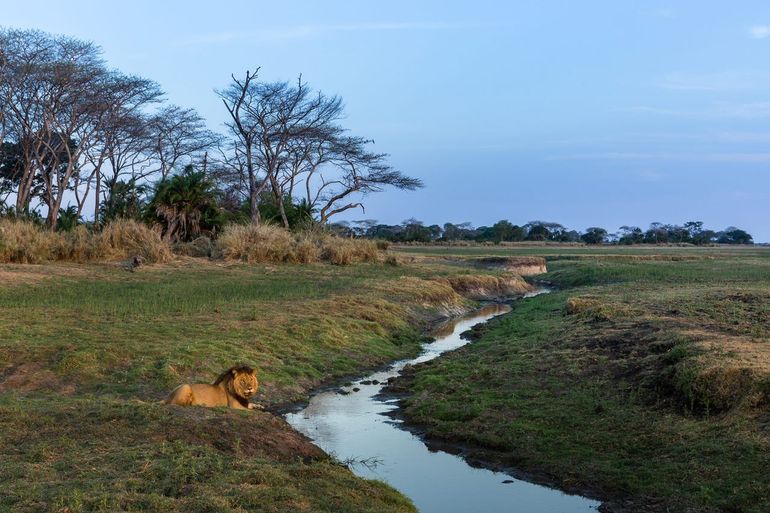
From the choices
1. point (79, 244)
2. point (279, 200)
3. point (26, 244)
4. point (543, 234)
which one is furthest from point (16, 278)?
point (543, 234)

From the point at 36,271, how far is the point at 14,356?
10.2 meters

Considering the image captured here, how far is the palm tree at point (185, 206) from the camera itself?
30500 millimetres

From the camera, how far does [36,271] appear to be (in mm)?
20391

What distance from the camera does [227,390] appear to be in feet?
29.9

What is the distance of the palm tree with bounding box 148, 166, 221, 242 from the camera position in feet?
100

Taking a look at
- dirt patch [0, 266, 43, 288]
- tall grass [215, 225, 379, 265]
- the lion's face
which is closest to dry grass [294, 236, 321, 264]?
tall grass [215, 225, 379, 265]

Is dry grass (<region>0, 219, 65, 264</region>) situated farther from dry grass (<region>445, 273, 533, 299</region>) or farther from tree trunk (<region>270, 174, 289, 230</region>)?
tree trunk (<region>270, 174, 289, 230</region>)

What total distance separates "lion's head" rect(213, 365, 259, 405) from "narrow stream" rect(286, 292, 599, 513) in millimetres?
897

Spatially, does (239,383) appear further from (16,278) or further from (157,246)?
(157,246)

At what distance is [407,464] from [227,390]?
88.6 inches

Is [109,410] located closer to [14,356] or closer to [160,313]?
[14,356]

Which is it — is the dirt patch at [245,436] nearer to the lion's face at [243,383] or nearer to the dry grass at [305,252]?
the lion's face at [243,383]

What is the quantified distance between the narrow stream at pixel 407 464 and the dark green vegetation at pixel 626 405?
1.16 feet

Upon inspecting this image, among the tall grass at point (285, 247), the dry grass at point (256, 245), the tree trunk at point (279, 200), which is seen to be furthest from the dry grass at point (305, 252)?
the tree trunk at point (279, 200)
